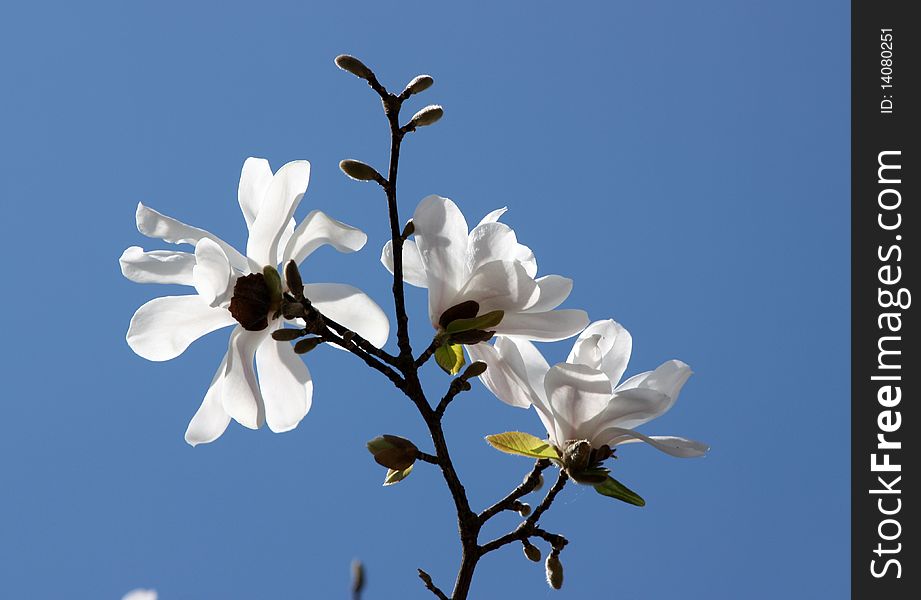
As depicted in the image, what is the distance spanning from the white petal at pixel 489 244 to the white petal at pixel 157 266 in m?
0.28

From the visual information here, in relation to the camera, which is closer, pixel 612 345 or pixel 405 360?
pixel 405 360

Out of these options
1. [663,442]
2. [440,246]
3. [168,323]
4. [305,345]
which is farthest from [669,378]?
[168,323]

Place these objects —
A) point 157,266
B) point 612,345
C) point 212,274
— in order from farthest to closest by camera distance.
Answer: point 612,345
point 157,266
point 212,274

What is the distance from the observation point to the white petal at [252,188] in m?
1.00

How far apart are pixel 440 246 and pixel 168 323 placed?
0.91 ft

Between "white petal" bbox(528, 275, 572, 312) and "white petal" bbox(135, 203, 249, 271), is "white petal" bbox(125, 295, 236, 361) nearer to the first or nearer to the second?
"white petal" bbox(135, 203, 249, 271)

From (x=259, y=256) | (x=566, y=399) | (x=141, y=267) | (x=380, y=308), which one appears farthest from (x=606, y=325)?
(x=141, y=267)

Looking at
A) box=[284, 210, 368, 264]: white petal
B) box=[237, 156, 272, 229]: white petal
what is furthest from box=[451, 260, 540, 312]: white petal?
box=[237, 156, 272, 229]: white petal

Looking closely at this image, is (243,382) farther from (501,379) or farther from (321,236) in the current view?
A: (501,379)

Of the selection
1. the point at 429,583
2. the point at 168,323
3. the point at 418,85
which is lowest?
the point at 429,583

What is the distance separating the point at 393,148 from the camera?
36.2 inches

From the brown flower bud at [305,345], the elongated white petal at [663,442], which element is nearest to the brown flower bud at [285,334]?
the brown flower bud at [305,345]

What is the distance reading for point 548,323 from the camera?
987 millimetres

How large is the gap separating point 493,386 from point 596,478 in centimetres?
14
